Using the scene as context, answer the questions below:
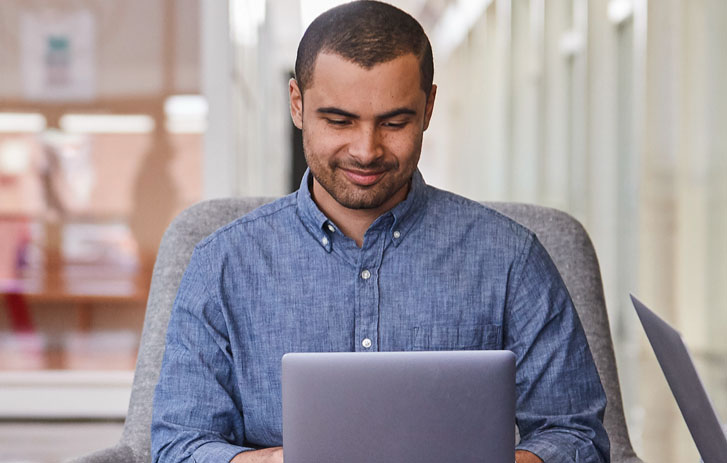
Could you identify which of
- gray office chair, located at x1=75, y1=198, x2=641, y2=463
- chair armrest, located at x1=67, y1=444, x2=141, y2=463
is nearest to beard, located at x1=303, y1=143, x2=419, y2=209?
gray office chair, located at x1=75, y1=198, x2=641, y2=463

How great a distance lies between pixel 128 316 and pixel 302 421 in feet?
10.2

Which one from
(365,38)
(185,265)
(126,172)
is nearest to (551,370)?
(365,38)

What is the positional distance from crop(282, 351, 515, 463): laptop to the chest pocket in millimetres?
322

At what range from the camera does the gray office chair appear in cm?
139

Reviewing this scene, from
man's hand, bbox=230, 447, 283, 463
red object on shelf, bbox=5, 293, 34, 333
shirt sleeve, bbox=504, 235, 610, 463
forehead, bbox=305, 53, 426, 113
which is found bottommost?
red object on shelf, bbox=5, 293, 34, 333

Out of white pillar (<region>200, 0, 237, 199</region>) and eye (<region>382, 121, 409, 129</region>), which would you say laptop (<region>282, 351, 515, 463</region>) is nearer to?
eye (<region>382, 121, 409, 129</region>)

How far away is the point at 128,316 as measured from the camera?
3869 millimetres

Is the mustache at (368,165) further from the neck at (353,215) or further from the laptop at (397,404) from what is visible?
the laptop at (397,404)

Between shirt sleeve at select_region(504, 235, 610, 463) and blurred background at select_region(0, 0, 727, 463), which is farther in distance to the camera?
blurred background at select_region(0, 0, 727, 463)

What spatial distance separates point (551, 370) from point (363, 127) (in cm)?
41

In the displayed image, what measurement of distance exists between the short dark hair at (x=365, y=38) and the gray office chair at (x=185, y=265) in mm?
349

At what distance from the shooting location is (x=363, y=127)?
46.4 inches

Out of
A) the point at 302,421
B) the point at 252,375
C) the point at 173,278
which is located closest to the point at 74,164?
the point at 173,278

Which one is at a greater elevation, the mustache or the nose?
the nose
